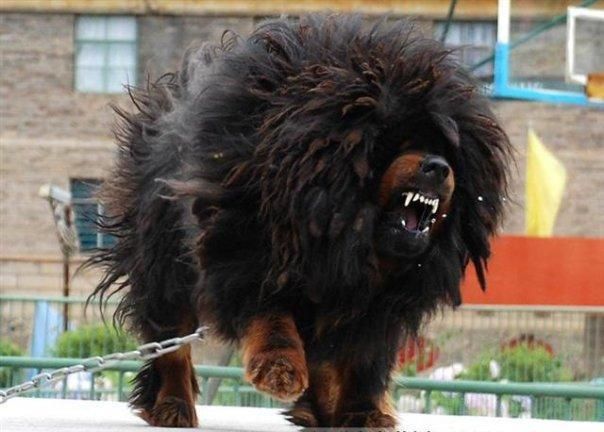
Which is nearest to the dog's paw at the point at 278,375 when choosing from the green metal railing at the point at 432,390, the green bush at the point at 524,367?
the green metal railing at the point at 432,390

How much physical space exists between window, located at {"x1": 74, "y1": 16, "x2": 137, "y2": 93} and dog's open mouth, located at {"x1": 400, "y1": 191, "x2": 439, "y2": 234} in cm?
2792

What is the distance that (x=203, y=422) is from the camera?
7047mm

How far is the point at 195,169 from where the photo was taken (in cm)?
582

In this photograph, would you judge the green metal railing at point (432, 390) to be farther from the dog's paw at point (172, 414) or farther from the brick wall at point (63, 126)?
the brick wall at point (63, 126)

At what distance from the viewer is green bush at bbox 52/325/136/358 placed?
1271 cm

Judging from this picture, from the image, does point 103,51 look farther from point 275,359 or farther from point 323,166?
point 275,359

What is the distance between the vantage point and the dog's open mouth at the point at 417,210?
17.4ft

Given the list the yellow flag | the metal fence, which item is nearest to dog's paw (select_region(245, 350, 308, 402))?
the metal fence

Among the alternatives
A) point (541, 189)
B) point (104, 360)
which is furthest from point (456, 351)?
point (104, 360)

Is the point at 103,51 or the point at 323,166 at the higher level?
the point at 103,51

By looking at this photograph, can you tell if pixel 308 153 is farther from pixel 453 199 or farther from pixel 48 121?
pixel 48 121

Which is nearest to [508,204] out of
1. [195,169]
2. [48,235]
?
[195,169]

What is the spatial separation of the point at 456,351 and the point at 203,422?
764 cm

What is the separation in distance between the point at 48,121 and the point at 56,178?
1.29 m
